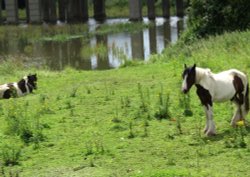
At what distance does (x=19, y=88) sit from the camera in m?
13.8

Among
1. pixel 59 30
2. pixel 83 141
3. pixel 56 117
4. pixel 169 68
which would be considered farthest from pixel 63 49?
pixel 83 141

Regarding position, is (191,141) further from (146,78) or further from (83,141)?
(146,78)

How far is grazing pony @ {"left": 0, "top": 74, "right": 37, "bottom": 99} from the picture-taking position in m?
13.6

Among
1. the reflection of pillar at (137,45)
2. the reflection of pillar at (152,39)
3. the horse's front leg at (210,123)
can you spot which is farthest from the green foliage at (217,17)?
the horse's front leg at (210,123)

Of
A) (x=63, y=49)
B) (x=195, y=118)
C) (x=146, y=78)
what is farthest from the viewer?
(x=63, y=49)

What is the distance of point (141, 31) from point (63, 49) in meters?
10.5

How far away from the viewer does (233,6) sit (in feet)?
70.9

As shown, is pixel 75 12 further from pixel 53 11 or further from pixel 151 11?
pixel 151 11

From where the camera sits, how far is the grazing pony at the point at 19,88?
13.6 metres

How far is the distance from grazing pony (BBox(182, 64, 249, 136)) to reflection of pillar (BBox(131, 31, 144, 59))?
16.5 metres

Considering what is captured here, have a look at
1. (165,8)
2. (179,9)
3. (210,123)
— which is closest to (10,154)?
(210,123)

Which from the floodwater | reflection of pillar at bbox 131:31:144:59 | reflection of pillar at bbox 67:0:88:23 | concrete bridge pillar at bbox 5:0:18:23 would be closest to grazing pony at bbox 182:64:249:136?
the floodwater

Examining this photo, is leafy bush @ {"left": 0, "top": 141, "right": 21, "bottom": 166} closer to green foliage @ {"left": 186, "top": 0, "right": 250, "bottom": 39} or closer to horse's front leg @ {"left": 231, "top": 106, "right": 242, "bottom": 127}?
horse's front leg @ {"left": 231, "top": 106, "right": 242, "bottom": 127}

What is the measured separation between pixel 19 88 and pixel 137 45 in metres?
16.9
